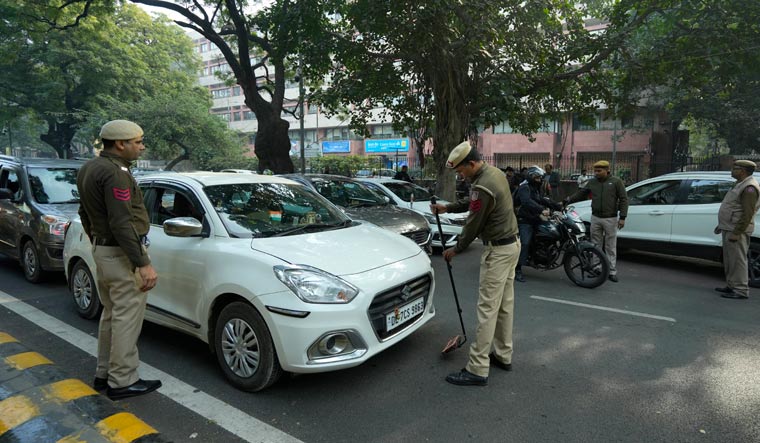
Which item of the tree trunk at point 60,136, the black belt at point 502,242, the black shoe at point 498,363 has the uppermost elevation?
the tree trunk at point 60,136

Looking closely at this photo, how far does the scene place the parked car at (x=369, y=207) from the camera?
7.25 metres

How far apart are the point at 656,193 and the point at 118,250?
783 cm

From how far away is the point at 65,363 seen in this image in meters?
3.80

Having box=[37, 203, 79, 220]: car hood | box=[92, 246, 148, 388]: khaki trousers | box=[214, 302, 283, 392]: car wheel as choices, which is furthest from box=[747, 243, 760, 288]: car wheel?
box=[37, 203, 79, 220]: car hood

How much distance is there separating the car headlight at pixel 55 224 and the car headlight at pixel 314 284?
437cm

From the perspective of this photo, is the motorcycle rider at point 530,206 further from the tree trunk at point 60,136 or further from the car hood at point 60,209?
the tree trunk at point 60,136

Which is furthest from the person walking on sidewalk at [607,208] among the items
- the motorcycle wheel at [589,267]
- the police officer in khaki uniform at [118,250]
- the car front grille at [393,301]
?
the police officer in khaki uniform at [118,250]

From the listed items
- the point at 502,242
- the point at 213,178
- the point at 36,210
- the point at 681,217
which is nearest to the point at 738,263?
the point at 681,217

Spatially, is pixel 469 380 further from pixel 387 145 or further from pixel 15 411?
pixel 387 145

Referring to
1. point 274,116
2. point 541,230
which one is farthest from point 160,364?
point 274,116

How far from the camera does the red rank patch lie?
300cm

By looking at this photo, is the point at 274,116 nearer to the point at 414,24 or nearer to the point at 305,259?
the point at 414,24

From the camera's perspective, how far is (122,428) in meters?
2.69

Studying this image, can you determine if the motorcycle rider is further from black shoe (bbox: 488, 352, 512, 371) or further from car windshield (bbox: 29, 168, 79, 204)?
car windshield (bbox: 29, 168, 79, 204)
